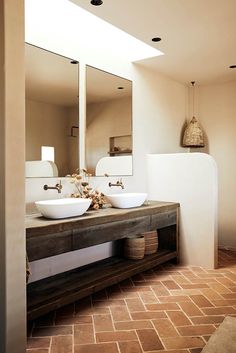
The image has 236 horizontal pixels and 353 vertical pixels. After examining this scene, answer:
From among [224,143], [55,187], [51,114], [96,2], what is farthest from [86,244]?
[224,143]

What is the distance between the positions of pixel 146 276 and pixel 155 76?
8.90ft

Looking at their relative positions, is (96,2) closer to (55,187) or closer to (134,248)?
(55,187)

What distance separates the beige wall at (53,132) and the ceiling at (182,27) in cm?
97

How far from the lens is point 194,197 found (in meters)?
3.87

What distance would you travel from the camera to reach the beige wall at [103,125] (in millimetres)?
3479

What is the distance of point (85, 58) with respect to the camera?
3.39 metres

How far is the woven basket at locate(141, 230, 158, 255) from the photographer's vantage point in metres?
3.75

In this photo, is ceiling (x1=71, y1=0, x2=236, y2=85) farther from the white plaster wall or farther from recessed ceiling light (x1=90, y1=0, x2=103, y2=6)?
the white plaster wall

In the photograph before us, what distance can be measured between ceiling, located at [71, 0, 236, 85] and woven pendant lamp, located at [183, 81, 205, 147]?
2.96ft

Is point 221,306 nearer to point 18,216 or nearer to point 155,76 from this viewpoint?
Answer: point 18,216

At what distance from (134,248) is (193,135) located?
2174mm

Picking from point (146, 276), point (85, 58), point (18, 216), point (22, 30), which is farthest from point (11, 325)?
point (85, 58)

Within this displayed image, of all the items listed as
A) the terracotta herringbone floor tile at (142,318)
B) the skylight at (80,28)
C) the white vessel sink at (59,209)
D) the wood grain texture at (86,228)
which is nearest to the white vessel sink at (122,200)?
the wood grain texture at (86,228)

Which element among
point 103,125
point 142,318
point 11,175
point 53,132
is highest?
point 103,125
